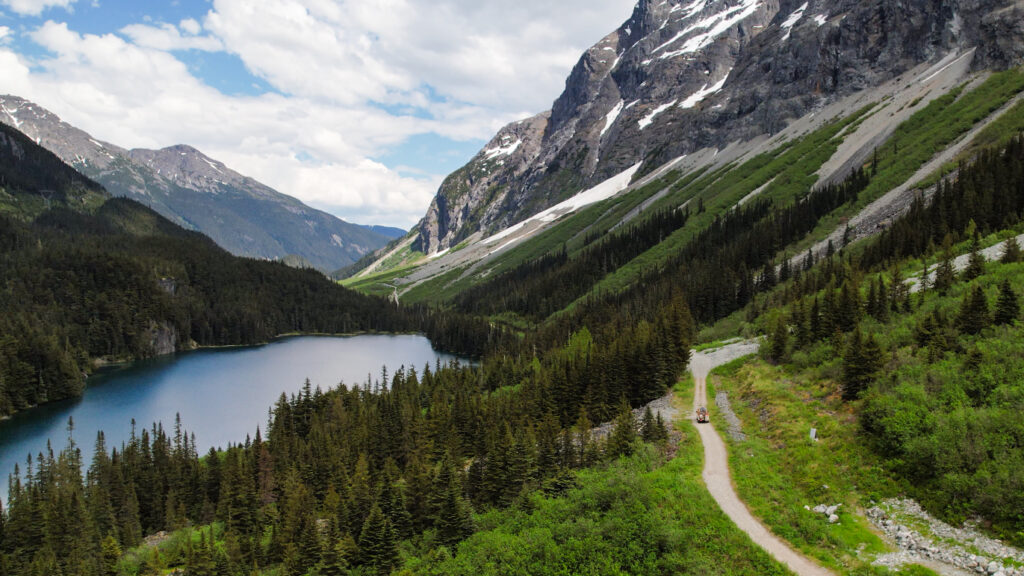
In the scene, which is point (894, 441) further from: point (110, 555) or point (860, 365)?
point (110, 555)

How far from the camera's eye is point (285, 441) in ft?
214

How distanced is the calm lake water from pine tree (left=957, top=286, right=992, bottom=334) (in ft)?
278

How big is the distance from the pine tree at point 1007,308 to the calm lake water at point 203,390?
86.3 m

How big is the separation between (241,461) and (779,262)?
87.7 meters

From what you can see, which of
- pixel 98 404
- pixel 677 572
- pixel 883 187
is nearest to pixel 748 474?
pixel 677 572

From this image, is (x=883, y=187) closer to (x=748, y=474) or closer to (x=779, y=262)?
(x=779, y=262)

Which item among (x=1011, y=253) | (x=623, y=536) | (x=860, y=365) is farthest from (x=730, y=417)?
(x=1011, y=253)

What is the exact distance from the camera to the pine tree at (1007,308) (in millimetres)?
28722

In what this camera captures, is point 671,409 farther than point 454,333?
No

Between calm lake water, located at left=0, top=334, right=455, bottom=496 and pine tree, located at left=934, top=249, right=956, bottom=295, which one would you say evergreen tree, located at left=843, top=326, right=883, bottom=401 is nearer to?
pine tree, located at left=934, top=249, right=956, bottom=295

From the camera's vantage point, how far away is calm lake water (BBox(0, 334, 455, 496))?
85125mm

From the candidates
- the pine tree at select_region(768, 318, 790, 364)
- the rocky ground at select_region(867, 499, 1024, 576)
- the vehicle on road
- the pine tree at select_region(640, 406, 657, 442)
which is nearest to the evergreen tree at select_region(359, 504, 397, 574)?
the pine tree at select_region(640, 406, 657, 442)

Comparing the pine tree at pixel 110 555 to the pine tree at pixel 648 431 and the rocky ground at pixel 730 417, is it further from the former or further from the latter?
the rocky ground at pixel 730 417

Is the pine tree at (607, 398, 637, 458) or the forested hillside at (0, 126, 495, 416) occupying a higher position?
the forested hillside at (0, 126, 495, 416)
